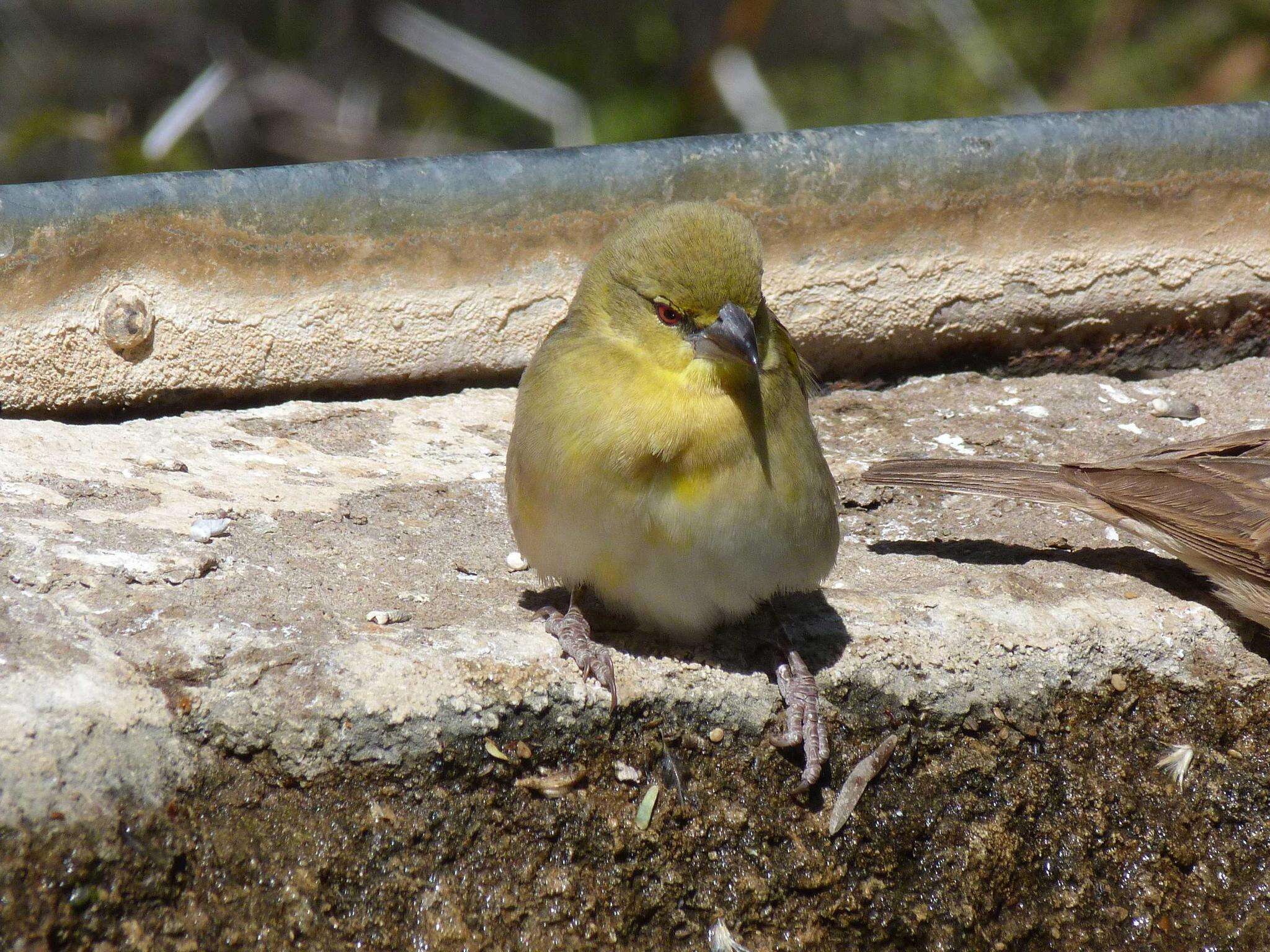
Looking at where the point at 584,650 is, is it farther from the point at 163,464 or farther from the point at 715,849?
the point at 163,464

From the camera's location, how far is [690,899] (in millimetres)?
3096

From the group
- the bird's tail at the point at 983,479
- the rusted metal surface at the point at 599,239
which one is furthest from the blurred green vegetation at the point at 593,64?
the bird's tail at the point at 983,479

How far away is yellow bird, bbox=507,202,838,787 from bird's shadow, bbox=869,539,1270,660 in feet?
3.13

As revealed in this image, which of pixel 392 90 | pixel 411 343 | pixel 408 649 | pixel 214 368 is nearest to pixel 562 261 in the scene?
pixel 411 343

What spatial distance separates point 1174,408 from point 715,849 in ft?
9.21

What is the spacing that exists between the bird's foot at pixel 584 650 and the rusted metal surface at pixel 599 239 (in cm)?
175

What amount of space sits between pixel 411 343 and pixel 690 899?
7.62ft

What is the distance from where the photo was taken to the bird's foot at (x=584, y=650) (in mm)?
3104

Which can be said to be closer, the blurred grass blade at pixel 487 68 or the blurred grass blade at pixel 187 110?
the blurred grass blade at pixel 187 110

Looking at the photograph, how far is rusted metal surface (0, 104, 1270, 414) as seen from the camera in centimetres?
430

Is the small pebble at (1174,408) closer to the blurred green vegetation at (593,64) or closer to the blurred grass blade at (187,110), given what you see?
the blurred green vegetation at (593,64)

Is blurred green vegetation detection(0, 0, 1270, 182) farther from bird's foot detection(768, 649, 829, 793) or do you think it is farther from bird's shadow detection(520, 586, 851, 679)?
bird's foot detection(768, 649, 829, 793)

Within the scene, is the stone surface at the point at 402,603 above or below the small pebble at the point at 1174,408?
above

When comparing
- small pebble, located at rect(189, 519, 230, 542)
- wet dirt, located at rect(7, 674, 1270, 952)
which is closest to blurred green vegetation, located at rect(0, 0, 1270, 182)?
small pebble, located at rect(189, 519, 230, 542)
